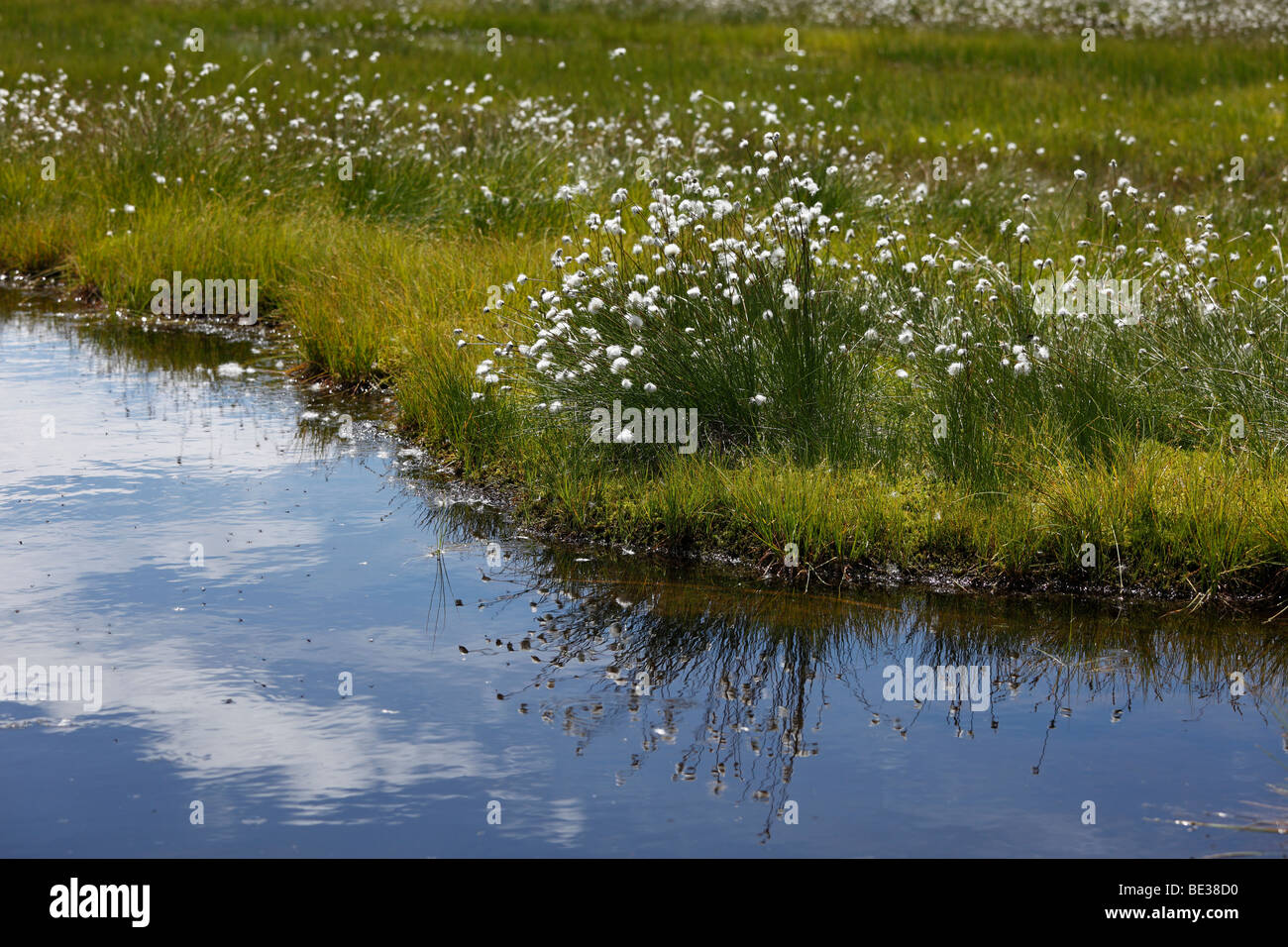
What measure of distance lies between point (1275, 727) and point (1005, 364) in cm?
266

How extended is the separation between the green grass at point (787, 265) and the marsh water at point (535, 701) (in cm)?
46

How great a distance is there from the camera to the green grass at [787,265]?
629 cm

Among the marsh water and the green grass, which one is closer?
the marsh water

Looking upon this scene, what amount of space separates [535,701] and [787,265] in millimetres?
3152

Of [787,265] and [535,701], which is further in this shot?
[787,265]

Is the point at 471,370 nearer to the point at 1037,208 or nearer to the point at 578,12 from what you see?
the point at 1037,208

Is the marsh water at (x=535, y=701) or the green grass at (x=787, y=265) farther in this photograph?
the green grass at (x=787, y=265)

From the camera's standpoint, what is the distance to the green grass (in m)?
6.29

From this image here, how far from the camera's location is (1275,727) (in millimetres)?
4730

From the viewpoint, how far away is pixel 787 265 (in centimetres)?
709

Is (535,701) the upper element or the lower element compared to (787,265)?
lower

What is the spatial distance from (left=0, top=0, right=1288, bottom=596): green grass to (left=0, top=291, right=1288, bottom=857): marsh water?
18.1 inches
